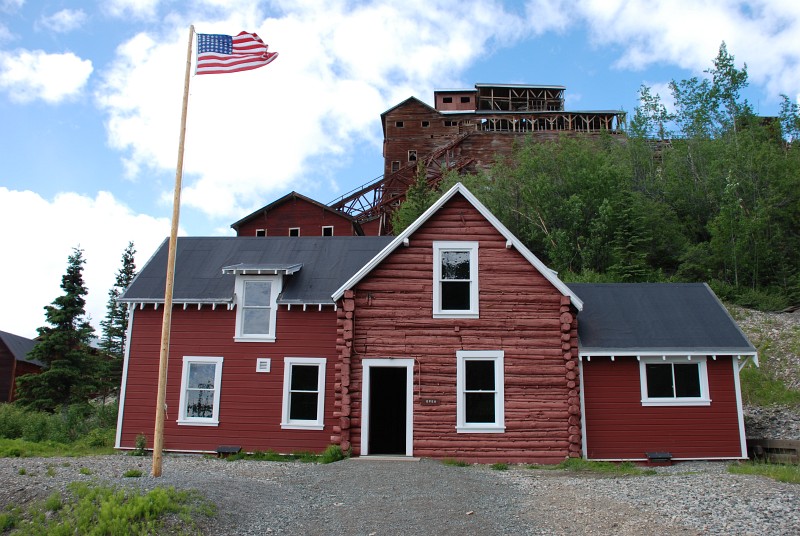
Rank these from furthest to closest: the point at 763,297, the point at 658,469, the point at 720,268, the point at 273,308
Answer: the point at 720,268 < the point at 763,297 < the point at 273,308 < the point at 658,469

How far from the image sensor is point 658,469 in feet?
52.7

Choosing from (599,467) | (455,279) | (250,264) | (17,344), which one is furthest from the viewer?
(17,344)

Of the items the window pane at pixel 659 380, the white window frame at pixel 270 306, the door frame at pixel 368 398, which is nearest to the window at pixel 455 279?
the door frame at pixel 368 398

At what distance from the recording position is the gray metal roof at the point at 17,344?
4381 centimetres

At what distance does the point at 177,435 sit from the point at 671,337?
14358 millimetres

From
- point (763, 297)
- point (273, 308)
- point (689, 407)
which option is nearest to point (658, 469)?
point (689, 407)

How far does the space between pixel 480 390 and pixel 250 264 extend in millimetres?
7978

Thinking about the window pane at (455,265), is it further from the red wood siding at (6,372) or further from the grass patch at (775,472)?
the red wood siding at (6,372)

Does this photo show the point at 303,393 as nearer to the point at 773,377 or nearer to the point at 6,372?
the point at 773,377

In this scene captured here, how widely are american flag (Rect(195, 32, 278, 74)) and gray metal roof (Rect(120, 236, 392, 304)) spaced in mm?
6868

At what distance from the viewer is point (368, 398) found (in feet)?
56.5

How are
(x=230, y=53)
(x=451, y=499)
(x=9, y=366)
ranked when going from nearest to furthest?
(x=451, y=499)
(x=230, y=53)
(x=9, y=366)

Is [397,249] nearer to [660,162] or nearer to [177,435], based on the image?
[177,435]

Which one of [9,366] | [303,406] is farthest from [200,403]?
[9,366]
